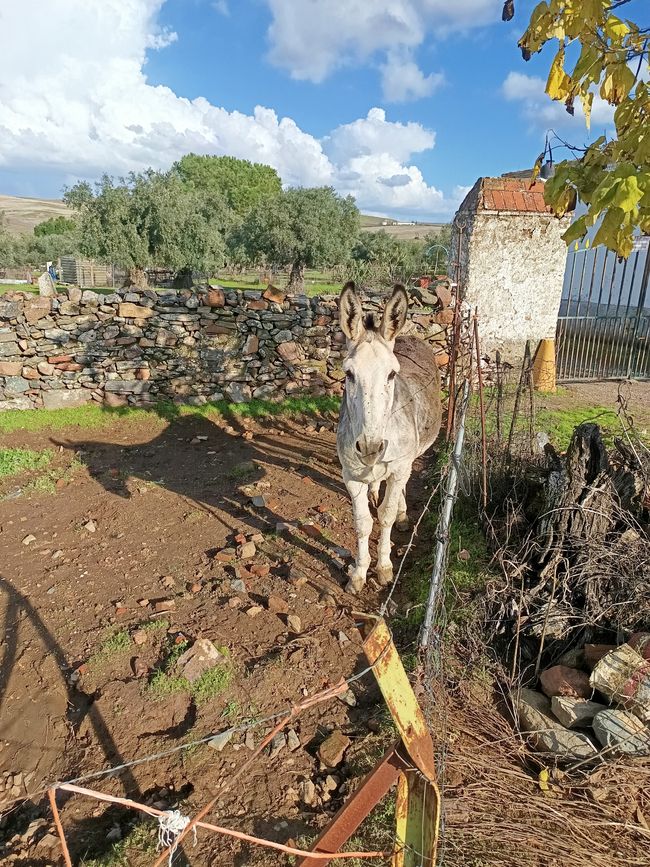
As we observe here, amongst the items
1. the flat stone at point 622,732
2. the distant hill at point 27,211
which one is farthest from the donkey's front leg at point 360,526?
the distant hill at point 27,211

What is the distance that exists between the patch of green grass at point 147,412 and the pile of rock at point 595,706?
710 cm

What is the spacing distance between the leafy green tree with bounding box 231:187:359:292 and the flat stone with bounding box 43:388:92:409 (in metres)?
23.5

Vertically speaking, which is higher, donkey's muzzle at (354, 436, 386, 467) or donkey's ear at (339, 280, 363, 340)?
donkey's ear at (339, 280, 363, 340)

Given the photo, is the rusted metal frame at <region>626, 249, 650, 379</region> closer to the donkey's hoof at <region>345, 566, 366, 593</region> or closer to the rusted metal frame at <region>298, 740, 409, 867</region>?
A: the donkey's hoof at <region>345, 566, 366, 593</region>

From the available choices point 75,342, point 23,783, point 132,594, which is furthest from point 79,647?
point 75,342

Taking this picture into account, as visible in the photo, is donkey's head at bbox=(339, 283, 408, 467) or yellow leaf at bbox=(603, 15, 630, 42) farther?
donkey's head at bbox=(339, 283, 408, 467)

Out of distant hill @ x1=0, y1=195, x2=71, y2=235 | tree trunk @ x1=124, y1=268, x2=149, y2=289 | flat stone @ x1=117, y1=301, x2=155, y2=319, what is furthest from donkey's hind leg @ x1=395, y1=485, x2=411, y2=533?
distant hill @ x1=0, y1=195, x2=71, y2=235

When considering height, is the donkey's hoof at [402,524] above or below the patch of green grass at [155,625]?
above

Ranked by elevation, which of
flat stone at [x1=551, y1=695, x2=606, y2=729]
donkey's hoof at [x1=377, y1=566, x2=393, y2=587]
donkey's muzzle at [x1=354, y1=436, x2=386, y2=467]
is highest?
donkey's muzzle at [x1=354, y1=436, x2=386, y2=467]

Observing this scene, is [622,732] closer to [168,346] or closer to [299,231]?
[168,346]

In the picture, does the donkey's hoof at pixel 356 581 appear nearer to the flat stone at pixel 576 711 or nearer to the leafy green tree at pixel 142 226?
the flat stone at pixel 576 711

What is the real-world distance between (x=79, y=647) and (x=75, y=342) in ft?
23.8

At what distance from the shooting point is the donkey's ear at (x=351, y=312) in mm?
3971

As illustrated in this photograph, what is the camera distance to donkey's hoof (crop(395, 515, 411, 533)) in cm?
595
